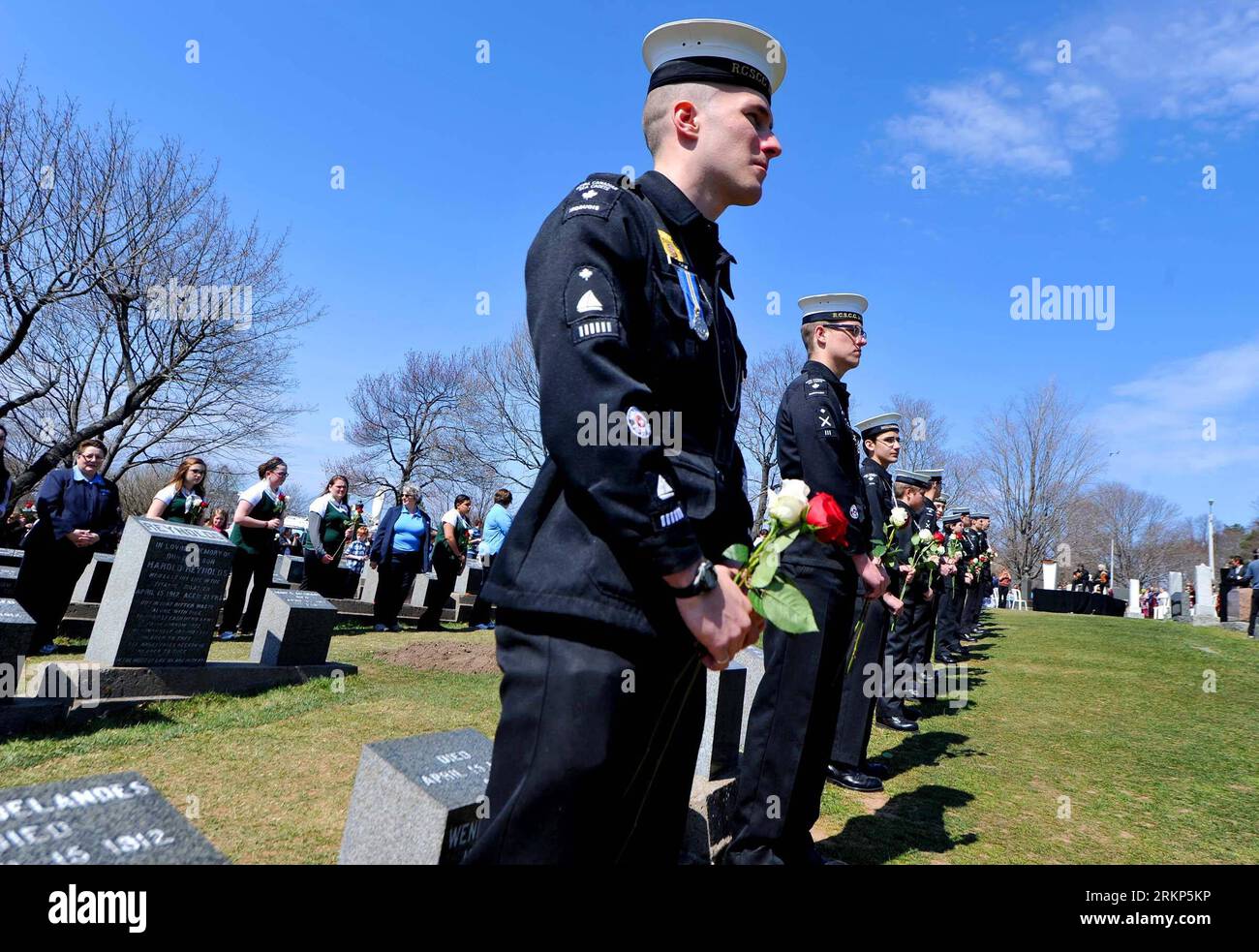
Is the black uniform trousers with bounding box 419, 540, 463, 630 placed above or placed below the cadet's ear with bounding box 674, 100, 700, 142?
below

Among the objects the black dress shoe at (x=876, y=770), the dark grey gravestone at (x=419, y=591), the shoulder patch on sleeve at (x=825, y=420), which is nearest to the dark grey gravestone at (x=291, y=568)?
the dark grey gravestone at (x=419, y=591)

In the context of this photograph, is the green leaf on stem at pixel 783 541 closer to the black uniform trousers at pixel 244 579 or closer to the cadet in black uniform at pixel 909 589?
the cadet in black uniform at pixel 909 589

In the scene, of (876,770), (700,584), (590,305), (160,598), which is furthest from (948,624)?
(590,305)

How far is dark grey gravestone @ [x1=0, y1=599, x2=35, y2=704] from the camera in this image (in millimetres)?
5238

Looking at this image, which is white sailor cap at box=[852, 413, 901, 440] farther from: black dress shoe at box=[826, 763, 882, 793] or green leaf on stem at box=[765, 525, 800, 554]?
green leaf on stem at box=[765, 525, 800, 554]

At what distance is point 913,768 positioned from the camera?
6602 mm

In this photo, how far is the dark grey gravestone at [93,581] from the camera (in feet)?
38.6

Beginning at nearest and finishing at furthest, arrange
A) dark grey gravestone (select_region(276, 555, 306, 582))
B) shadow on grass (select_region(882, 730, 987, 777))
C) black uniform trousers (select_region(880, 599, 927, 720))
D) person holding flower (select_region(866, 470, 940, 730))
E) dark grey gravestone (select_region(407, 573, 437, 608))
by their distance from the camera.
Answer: shadow on grass (select_region(882, 730, 987, 777)), person holding flower (select_region(866, 470, 940, 730)), black uniform trousers (select_region(880, 599, 927, 720)), dark grey gravestone (select_region(407, 573, 437, 608)), dark grey gravestone (select_region(276, 555, 306, 582))

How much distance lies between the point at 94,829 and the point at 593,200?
1.84 m

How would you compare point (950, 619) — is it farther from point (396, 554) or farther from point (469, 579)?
Result: point (396, 554)

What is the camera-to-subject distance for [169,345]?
62.6ft

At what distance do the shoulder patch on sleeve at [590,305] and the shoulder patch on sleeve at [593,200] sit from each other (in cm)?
17

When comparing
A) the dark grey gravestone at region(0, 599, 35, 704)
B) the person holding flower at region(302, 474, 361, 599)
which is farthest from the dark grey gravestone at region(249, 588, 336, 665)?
the person holding flower at region(302, 474, 361, 599)
